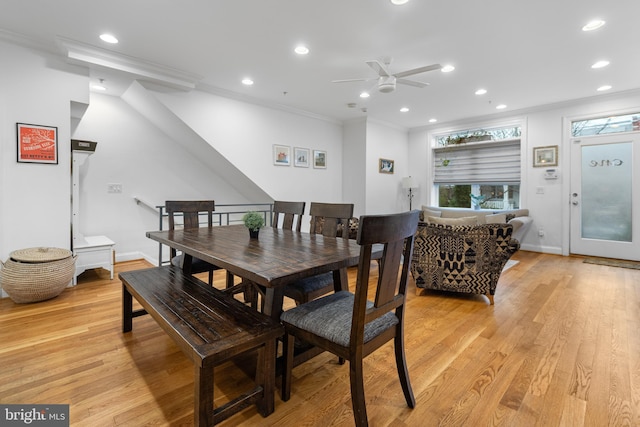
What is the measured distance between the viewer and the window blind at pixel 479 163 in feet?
19.1

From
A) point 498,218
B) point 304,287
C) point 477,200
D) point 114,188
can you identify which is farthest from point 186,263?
point 477,200

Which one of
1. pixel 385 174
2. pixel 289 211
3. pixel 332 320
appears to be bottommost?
pixel 332 320

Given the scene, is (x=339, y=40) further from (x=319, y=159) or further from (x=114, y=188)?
(x=114, y=188)

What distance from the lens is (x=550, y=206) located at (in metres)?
5.27

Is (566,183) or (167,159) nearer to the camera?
(167,159)

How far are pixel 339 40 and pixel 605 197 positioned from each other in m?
4.87

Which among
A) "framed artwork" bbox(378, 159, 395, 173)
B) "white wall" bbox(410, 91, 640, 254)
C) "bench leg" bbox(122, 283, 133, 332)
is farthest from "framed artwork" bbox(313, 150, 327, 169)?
"bench leg" bbox(122, 283, 133, 332)

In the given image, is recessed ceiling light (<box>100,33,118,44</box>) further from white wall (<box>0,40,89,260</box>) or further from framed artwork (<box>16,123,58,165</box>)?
framed artwork (<box>16,123,58,165</box>)

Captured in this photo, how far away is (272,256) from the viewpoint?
166 cm

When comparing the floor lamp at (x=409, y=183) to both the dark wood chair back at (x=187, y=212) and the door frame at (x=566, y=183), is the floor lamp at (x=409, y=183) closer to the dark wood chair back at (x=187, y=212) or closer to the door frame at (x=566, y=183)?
the door frame at (x=566, y=183)

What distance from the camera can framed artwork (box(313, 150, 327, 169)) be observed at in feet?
19.3

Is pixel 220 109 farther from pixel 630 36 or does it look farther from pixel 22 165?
pixel 630 36

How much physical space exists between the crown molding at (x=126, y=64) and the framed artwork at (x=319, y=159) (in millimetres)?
2490

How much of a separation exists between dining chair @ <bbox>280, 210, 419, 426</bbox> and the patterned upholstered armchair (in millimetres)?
1620
